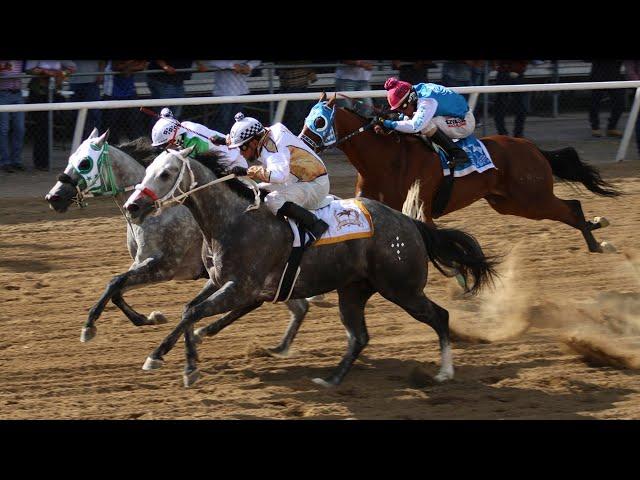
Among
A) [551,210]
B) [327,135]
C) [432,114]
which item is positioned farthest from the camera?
[551,210]

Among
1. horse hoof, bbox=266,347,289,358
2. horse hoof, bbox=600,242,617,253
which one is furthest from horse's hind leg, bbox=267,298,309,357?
horse hoof, bbox=600,242,617,253

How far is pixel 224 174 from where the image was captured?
7.02m

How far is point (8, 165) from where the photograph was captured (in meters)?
12.6

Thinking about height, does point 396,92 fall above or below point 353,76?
above

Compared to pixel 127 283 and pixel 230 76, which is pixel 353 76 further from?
pixel 127 283

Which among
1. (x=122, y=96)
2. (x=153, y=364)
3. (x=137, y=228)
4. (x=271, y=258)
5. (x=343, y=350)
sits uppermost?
(x=122, y=96)

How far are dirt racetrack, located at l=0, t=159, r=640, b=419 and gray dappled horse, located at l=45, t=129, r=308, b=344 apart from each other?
0.49 metres

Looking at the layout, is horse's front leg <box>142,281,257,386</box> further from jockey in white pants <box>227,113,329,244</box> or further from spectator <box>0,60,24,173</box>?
spectator <box>0,60,24,173</box>

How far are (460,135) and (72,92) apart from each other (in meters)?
5.13

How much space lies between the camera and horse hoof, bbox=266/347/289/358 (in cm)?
771

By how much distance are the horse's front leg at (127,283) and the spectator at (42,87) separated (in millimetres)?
5063

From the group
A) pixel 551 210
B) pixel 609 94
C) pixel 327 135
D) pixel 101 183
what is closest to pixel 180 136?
pixel 101 183

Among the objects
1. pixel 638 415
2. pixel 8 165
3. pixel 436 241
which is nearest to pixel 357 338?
pixel 436 241

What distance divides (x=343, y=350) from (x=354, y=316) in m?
0.63
